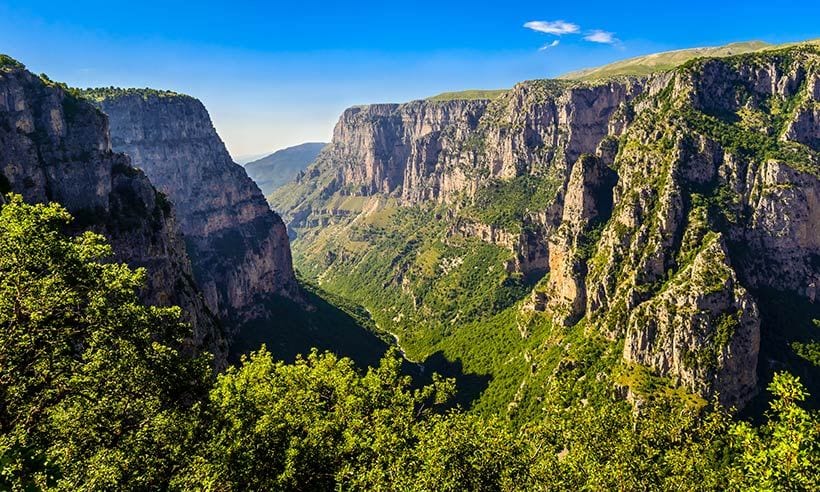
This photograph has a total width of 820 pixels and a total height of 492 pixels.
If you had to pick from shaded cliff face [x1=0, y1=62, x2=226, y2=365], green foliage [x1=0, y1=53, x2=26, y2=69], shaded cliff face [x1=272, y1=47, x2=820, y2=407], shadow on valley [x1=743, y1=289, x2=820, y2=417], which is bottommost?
shadow on valley [x1=743, y1=289, x2=820, y2=417]

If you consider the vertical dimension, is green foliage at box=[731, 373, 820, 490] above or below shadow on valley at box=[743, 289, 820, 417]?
above

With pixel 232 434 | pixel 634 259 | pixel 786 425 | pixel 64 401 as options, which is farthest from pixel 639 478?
pixel 634 259

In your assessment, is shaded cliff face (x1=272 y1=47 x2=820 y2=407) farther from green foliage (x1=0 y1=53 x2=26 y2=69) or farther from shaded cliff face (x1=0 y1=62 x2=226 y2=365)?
green foliage (x1=0 y1=53 x2=26 y2=69)

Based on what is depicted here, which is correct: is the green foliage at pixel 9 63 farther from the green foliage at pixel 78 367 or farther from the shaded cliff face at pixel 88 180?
the green foliage at pixel 78 367

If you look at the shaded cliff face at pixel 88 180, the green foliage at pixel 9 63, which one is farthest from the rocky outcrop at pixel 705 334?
the green foliage at pixel 9 63

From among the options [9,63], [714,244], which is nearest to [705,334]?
[714,244]

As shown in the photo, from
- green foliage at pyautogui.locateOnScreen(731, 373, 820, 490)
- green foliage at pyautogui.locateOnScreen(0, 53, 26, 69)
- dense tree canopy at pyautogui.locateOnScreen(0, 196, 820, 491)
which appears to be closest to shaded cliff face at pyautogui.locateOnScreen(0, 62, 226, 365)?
green foliage at pyautogui.locateOnScreen(0, 53, 26, 69)
